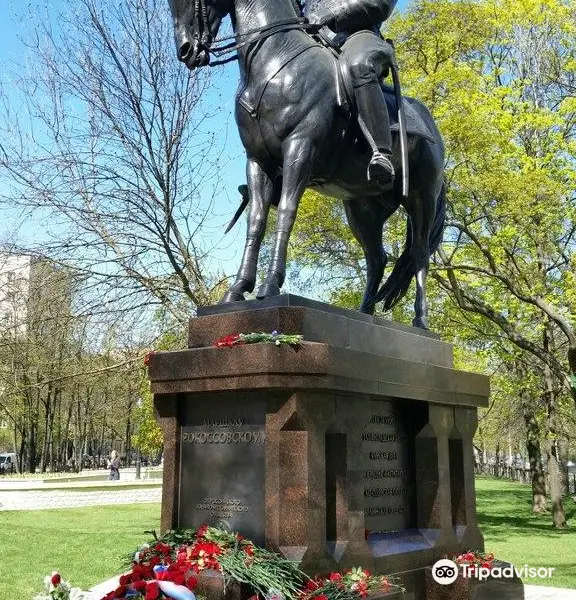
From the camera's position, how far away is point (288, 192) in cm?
590

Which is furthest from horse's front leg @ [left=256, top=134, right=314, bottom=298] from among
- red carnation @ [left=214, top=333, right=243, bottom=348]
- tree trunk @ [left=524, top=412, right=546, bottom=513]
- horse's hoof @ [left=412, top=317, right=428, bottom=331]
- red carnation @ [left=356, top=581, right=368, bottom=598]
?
tree trunk @ [left=524, top=412, right=546, bottom=513]

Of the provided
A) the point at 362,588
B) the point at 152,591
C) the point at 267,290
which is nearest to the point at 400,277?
the point at 267,290

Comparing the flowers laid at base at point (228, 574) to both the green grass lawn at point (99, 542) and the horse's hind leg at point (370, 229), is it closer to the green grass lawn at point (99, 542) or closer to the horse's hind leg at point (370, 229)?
the green grass lawn at point (99, 542)

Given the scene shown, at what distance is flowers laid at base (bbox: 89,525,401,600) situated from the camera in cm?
451

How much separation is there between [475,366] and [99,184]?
58.3 ft

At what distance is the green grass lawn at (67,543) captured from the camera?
36.0ft

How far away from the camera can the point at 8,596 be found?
9516 millimetres

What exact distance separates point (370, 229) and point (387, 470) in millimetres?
2599

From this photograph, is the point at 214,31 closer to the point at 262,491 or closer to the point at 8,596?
the point at 262,491

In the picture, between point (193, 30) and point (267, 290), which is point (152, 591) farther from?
point (193, 30)

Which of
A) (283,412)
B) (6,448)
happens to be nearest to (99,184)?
(283,412)

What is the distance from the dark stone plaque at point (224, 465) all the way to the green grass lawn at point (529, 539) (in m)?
7.02

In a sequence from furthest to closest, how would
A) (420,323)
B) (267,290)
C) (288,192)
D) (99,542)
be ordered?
(99,542), (420,323), (288,192), (267,290)

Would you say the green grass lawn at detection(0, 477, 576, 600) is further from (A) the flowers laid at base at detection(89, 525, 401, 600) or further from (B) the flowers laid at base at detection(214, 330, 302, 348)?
(B) the flowers laid at base at detection(214, 330, 302, 348)
